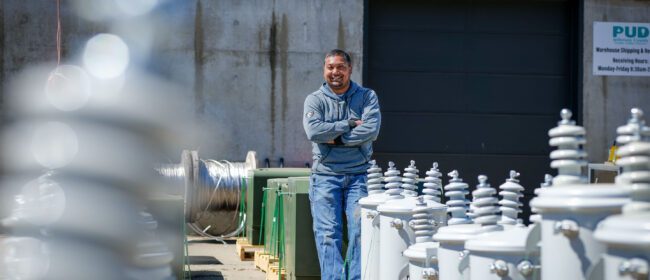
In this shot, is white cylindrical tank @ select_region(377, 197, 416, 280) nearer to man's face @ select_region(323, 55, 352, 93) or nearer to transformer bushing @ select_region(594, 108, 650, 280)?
man's face @ select_region(323, 55, 352, 93)

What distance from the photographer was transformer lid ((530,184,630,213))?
2080mm

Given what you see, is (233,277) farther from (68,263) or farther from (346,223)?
(68,263)

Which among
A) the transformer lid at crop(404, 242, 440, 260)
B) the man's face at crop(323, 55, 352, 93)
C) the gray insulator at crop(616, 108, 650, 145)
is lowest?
the transformer lid at crop(404, 242, 440, 260)

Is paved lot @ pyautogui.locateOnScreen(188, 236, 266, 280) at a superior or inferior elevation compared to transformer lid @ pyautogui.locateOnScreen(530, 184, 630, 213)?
inferior

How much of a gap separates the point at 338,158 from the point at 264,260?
1.97 meters

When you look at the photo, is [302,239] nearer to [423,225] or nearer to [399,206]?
[399,206]

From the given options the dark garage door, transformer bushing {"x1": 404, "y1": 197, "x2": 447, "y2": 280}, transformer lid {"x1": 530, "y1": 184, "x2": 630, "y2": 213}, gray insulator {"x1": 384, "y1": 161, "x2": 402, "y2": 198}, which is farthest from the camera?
the dark garage door

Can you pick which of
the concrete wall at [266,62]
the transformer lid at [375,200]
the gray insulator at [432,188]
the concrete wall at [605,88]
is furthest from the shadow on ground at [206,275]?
the concrete wall at [605,88]

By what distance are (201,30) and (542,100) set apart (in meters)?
4.60

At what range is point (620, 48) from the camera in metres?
12.3

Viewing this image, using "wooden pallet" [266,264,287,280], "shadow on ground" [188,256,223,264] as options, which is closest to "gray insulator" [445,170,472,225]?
"wooden pallet" [266,264,287,280]

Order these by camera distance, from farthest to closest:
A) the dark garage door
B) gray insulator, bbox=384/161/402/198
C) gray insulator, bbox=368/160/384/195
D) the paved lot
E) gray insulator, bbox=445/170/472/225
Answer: the dark garage door → the paved lot → gray insulator, bbox=368/160/384/195 → gray insulator, bbox=384/161/402/198 → gray insulator, bbox=445/170/472/225

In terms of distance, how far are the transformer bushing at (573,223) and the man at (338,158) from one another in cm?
287

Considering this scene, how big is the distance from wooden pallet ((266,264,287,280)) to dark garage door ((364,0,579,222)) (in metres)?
5.50
